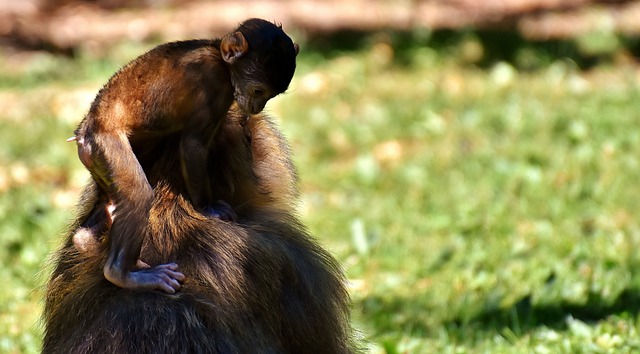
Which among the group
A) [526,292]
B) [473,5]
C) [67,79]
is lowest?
[526,292]

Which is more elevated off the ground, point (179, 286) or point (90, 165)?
point (90, 165)

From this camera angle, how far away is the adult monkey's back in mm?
3033

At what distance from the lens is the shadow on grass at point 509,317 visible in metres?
4.91

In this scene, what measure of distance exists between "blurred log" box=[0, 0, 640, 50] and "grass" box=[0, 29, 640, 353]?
1.51m

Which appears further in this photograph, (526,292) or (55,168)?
(55,168)

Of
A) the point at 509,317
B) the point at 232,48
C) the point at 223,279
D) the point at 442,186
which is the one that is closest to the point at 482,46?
the point at 442,186

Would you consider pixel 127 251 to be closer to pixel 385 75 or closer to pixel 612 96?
pixel 612 96

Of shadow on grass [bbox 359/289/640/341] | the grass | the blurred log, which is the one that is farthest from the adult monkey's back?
the blurred log

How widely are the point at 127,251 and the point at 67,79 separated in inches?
314

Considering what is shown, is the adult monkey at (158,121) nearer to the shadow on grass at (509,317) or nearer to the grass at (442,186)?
the grass at (442,186)

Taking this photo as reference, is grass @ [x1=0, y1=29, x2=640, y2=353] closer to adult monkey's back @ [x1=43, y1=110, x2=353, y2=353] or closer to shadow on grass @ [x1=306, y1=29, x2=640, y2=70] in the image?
shadow on grass @ [x1=306, y1=29, x2=640, y2=70]

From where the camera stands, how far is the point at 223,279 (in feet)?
10.3

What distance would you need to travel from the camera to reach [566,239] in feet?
20.4

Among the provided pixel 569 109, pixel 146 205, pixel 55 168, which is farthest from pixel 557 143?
pixel 146 205
